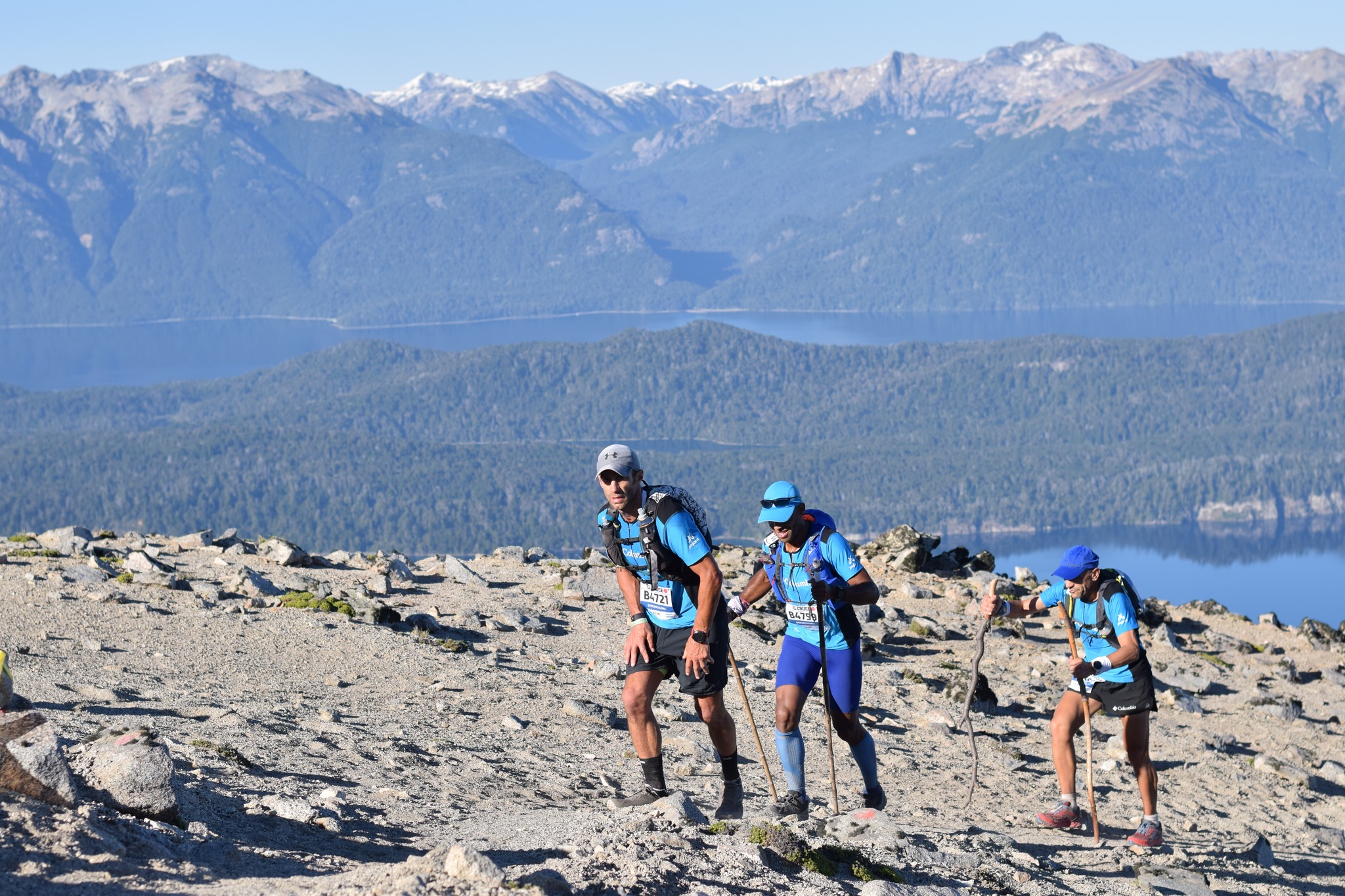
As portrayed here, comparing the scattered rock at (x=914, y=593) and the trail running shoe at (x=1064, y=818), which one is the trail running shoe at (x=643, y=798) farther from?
the scattered rock at (x=914, y=593)

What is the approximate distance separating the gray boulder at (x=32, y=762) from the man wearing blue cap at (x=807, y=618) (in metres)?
5.83

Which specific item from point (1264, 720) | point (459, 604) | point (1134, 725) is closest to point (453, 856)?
point (1134, 725)

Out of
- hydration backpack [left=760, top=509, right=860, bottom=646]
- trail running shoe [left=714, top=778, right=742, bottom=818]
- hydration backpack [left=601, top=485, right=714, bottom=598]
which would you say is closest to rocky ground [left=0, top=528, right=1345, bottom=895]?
trail running shoe [left=714, top=778, right=742, bottom=818]

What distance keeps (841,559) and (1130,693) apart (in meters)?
3.64

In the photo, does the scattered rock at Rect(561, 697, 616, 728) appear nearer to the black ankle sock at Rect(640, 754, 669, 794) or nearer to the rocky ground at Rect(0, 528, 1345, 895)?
the rocky ground at Rect(0, 528, 1345, 895)

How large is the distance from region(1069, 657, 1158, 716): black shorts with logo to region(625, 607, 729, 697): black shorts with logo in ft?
14.4

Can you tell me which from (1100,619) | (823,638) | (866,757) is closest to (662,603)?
(823,638)

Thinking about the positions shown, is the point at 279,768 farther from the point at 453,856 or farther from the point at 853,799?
the point at 853,799

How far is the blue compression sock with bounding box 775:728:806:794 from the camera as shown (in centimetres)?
1252

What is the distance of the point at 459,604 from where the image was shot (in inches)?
894

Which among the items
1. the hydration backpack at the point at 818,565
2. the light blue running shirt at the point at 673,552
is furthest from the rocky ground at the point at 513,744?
the hydration backpack at the point at 818,565

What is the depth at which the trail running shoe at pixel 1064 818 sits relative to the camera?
1425 cm

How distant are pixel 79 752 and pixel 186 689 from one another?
587 centimetres

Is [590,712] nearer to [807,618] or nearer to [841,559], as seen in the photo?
[807,618]
